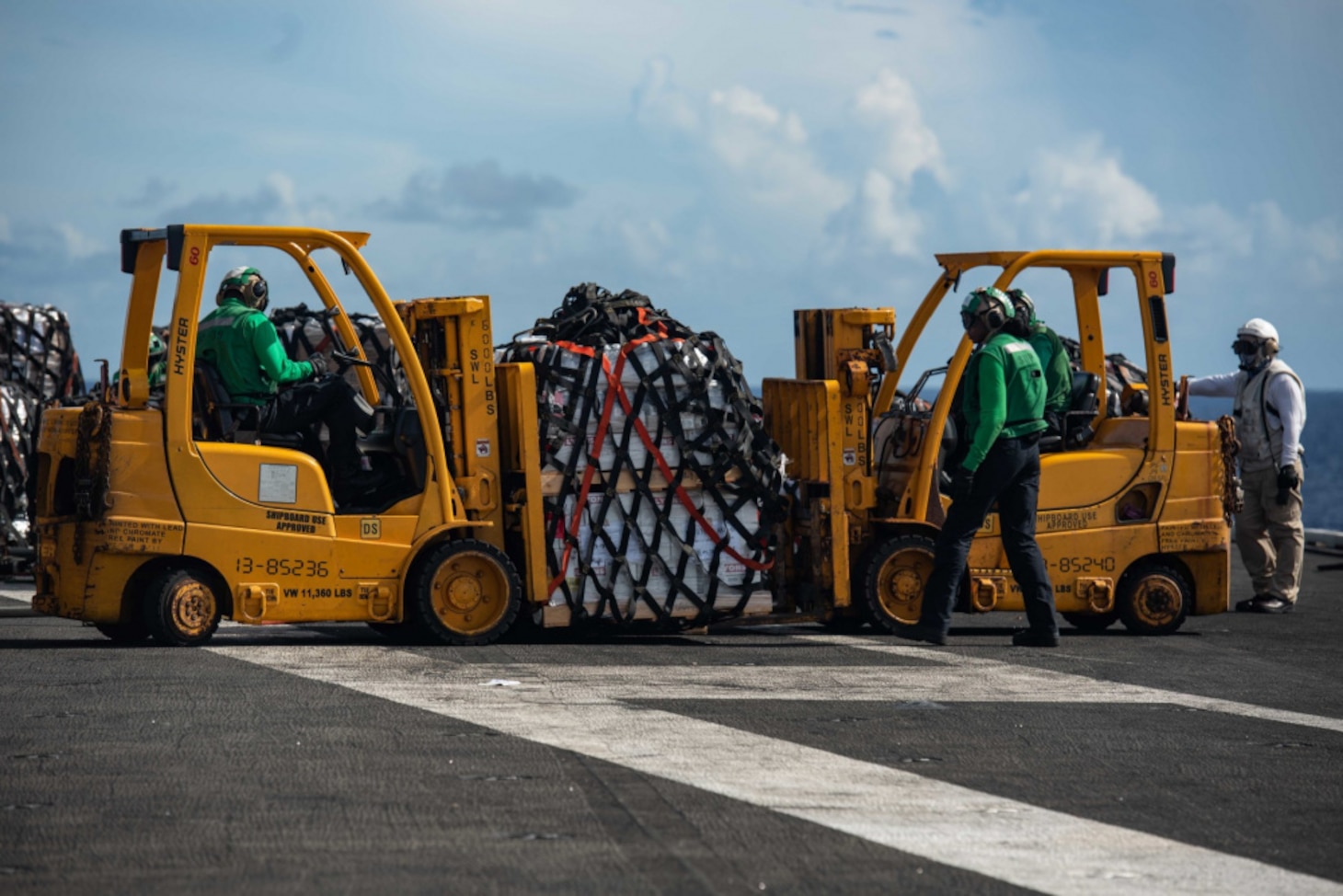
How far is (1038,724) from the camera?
28.2 feet

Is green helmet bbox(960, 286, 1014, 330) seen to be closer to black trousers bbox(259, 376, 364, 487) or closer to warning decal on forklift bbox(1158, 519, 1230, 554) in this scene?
warning decal on forklift bbox(1158, 519, 1230, 554)

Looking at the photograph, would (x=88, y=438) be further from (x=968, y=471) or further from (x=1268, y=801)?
(x=1268, y=801)

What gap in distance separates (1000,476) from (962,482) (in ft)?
0.78

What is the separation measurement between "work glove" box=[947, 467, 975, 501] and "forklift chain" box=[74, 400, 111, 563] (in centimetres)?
488

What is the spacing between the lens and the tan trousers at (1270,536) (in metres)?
15.4

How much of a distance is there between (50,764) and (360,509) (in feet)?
14.4

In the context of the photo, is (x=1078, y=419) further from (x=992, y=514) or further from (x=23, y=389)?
(x=23, y=389)

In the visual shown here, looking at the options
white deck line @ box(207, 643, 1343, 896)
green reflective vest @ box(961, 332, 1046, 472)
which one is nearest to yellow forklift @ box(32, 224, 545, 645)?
white deck line @ box(207, 643, 1343, 896)

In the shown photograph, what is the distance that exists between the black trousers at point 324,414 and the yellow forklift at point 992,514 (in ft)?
9.25

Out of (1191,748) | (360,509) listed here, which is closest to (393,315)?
(360,509)

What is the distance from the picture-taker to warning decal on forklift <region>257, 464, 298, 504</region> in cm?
1109

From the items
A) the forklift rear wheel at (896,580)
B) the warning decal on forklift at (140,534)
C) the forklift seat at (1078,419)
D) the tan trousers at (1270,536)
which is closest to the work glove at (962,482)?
the forklift rear wheel at (896,580)

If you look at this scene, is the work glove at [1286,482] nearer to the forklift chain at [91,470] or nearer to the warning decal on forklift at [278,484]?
the warning decal on forklift at [278,484]

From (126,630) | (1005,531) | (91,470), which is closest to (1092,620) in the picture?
(1005,531)
